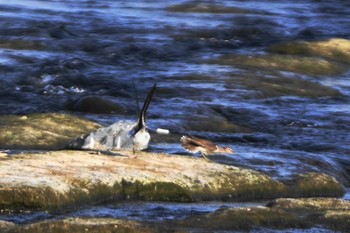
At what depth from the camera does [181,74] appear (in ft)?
42.5

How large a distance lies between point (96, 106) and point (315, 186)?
3.34m

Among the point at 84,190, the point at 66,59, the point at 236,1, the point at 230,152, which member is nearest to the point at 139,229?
the point at 84,190

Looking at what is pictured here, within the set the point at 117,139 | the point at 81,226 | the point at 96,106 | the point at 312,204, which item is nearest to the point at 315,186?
the point at 312,204

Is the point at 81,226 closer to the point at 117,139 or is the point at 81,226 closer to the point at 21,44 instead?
the point at 117,139

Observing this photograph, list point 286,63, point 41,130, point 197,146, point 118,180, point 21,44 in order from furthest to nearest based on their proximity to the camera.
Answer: point 21,44 → point 286,63 → point 41,130 → point 197,146 → point 118,180

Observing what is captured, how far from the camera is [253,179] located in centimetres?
730

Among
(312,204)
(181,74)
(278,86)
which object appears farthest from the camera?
(181,74)

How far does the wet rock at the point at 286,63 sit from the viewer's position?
1373 cm

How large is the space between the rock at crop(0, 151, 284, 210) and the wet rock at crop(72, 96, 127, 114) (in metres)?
2.97

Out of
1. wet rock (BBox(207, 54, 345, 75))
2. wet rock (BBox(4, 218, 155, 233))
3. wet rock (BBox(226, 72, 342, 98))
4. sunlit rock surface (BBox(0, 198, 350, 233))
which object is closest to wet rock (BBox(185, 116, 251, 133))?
wet rock (BBox(226, 72, 342, 98))

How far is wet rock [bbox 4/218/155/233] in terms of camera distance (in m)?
5.53

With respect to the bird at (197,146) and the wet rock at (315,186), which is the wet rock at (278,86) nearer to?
the wet rock at (315,186)

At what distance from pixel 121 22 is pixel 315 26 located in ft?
9.75

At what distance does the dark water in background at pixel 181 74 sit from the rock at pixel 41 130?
2.01 feet
